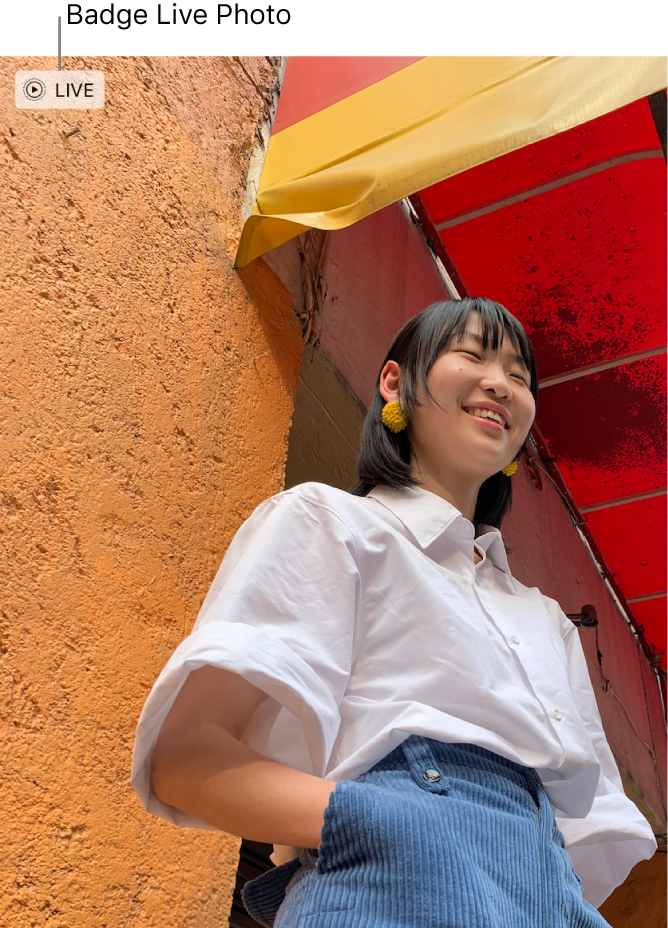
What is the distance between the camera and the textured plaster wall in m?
1.38

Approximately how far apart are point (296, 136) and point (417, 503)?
1379 mm

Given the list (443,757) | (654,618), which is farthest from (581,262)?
(443,757)

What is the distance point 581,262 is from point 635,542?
1869 millimetres

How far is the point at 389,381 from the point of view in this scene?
1.73 m

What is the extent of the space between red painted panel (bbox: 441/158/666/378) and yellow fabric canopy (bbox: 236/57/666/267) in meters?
1.37

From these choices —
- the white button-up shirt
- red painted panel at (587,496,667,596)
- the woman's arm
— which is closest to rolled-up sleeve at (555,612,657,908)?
the white button-up shirt

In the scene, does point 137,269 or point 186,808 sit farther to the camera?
point 137,269

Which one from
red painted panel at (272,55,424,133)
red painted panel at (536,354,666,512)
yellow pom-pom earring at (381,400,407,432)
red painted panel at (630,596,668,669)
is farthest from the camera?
red painted panel at (630,596,668,669)

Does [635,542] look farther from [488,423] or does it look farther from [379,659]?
[379,659]

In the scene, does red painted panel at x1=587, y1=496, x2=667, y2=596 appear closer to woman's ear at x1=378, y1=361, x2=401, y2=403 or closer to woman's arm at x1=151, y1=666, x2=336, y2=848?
woman's ear at x1=378, y1=361, x2=401, y2=403

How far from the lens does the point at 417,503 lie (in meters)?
1.40

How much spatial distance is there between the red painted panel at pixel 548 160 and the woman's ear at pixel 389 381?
1.84 metres

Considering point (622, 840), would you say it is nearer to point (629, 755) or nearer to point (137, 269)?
point (137, 269)
